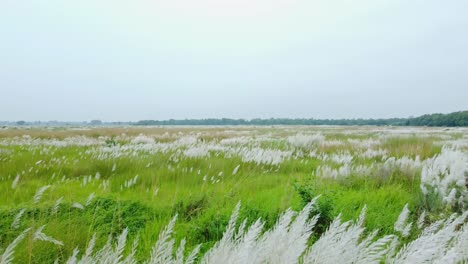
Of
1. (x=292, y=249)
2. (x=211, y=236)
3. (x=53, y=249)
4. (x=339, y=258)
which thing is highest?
(x=292, y=249)

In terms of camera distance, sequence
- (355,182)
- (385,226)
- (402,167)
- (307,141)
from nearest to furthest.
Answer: (385,226)
(355,182)
(402,167)
(307,141)

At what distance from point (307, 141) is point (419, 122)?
96539 millimetres

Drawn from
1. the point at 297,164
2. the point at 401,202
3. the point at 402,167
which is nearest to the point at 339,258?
the point at 401,202

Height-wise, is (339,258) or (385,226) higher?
(339,258)

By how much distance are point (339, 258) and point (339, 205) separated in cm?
227

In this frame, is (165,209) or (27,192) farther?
(27,192)

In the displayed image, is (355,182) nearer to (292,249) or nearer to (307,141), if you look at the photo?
(292,249)

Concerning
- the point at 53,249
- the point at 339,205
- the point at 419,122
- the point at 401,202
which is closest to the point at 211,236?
the point at 53,249

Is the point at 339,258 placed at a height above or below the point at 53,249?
above

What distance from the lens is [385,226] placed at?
128 inches

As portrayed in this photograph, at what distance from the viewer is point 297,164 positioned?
718 centimetres

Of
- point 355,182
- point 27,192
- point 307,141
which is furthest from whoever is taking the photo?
point 307,141

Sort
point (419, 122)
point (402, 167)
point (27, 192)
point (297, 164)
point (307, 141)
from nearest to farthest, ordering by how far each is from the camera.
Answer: point (27, 192) < point (402, 167) < point (297, 164) < point (307, 141) < point (419, 122)

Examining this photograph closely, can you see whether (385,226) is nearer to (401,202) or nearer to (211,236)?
(401,202)
